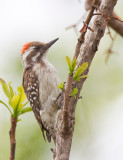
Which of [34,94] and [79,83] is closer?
[79,83]

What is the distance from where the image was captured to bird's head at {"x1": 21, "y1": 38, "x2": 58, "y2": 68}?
5.18 meters

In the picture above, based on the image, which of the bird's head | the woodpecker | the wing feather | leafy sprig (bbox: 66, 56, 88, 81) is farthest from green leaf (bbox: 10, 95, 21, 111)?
the bird's head

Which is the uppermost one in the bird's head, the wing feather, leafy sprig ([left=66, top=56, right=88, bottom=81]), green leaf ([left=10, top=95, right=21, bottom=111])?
leafy sprig ([left=66, top=56, right=88, bottom=81])

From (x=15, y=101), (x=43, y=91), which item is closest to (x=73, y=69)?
(x=15, y=101)

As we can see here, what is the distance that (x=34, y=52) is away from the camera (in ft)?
17.3

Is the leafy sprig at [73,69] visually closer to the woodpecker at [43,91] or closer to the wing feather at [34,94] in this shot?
the woodpecker at [43,91]

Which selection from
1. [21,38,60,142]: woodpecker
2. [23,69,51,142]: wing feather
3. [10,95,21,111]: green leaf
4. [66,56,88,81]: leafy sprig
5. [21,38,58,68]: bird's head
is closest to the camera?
[66,56,88,81]: leafy sprig

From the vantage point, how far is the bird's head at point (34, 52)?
5180 millimetres

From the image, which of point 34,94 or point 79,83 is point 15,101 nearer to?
point 79,83

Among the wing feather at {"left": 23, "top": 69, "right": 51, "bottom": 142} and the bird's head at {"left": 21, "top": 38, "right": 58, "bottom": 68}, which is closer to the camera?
the wing feather at {"left": 23, "top": 69, "right": 51, "bottom": 142}

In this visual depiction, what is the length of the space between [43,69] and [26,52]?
27.2 inches

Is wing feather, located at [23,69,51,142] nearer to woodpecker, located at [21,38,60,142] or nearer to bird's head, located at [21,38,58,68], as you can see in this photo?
woodpecker, located at [21,38,60,142]

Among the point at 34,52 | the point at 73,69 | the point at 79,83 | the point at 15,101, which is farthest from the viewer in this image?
the point at 34,52

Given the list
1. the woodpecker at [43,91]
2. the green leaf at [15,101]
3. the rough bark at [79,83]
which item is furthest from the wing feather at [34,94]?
the green leaf at [15,101]
